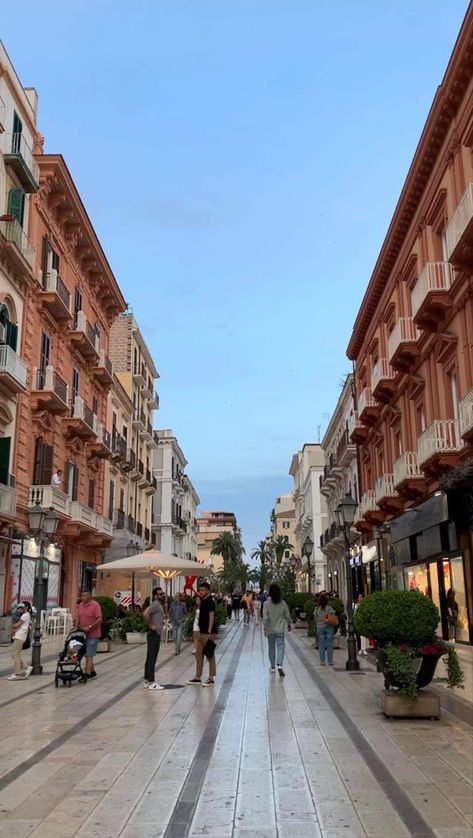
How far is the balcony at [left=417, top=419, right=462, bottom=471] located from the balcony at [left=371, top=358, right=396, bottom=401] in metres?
6.23

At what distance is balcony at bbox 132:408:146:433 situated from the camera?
45906mm

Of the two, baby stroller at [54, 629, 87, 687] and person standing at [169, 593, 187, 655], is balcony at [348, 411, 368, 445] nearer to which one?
person standing at [169, 593, 187, 655]

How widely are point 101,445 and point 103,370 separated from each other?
144 inches

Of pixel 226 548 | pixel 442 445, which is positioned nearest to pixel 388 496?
pixel 442 445

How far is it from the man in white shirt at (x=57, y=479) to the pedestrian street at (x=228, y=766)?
15.1 m

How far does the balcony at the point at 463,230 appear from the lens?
15.6 metres

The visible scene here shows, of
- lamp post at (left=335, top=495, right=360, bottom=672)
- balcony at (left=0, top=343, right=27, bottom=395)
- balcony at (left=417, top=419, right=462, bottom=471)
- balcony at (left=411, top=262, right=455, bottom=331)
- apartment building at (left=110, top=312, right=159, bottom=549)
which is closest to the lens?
lamp post at (left=335, top=495, right=360, bottom=672)

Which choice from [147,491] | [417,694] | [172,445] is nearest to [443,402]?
[417,694]

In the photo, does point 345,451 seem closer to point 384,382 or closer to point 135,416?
point 135,416

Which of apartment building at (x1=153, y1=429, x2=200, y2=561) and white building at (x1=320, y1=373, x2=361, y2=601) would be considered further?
apartment building at (x1=153, y1=429, x2=200, y2=561)

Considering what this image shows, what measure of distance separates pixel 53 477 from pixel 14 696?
51.4 feet

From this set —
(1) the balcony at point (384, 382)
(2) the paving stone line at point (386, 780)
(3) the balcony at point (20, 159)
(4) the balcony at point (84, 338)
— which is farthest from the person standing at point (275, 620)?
(4) the balcony at point (84, 338)

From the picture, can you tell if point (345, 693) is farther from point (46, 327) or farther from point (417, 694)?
point (46, 327)

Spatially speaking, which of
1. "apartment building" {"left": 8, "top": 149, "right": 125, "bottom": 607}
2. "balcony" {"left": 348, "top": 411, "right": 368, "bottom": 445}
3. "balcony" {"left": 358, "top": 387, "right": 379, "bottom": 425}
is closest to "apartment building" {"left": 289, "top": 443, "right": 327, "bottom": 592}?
"balcony" {"left": 348, "top": 411, "right": 368, "bottom": 445}
